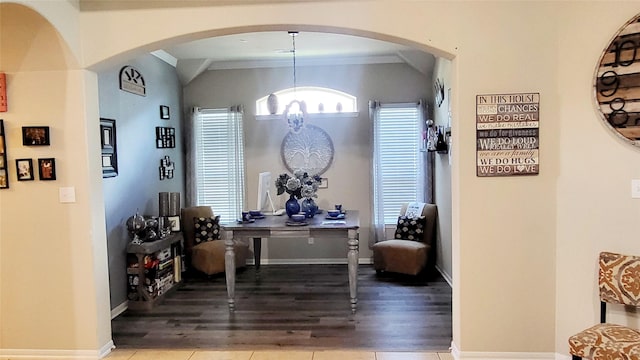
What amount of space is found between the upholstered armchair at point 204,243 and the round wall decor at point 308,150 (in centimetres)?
A: 132

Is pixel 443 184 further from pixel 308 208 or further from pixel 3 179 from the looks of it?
pixel 3 179

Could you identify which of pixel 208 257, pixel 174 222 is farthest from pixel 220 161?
pixel 208 257

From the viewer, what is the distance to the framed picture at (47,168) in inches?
131

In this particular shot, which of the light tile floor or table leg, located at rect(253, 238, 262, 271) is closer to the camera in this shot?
the light tile floor

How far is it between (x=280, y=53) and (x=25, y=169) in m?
3.35

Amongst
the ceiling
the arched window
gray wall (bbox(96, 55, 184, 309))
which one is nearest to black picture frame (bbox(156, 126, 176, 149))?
gray wall (bbox(96, 55, 184, 309))

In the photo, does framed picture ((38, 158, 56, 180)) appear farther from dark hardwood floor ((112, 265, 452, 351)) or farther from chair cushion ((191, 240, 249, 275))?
chair cushion ((191, 240, 249, 275))

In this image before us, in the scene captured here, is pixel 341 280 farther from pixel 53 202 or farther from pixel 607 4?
pixel 607 4

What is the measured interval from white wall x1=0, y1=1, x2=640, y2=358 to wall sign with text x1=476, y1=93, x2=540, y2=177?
5 centimetres

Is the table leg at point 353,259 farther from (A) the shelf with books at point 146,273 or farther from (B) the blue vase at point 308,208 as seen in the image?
(A) the shelf with books at point 146,273

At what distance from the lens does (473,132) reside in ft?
10.2

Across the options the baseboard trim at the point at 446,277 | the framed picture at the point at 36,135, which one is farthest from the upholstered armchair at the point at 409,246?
the framed picture at the point at 36,135

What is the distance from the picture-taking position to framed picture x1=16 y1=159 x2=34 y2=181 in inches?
132

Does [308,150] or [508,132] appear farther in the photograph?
[308,150]
